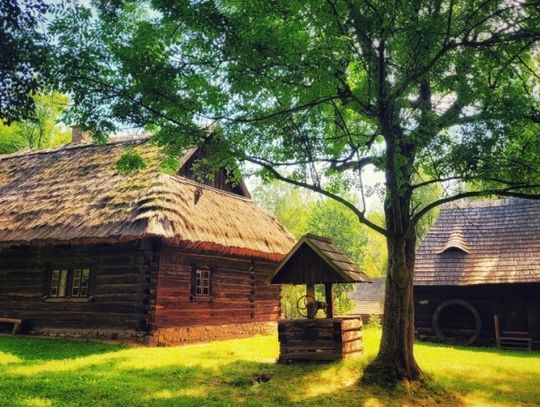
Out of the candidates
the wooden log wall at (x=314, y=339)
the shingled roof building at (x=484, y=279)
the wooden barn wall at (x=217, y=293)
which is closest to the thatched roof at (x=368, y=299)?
the shingled roof building at (x=484, y=279)

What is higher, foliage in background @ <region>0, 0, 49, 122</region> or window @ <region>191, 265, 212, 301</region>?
foliage in background @ <region>0, 0, 49, 122</region>

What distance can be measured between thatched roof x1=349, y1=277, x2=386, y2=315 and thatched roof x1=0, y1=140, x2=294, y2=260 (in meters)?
18.4

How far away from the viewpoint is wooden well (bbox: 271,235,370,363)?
916 centimetres

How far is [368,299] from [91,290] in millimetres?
26777

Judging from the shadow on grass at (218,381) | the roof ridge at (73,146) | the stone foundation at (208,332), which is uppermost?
the roof ridge at (73,146)

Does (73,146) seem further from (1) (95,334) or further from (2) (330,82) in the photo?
(2) (330,82)

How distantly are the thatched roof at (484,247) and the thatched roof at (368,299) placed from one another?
1634 centimetres

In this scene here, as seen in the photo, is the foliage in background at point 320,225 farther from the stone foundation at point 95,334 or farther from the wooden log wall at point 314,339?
the wooden log wall at point 314,339

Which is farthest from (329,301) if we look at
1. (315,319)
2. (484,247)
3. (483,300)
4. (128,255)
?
(484,247)

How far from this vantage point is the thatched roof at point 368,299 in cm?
3397

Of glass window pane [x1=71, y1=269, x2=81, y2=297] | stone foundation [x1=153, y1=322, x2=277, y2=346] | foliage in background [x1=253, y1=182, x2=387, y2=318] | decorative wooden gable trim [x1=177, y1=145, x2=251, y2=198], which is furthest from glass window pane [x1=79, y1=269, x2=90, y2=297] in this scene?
foliage in background [x1=253, y1=182, x2=387, y2=318]

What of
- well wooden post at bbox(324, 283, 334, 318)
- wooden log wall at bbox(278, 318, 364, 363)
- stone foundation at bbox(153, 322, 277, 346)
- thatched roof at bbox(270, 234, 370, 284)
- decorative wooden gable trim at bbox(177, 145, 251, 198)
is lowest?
stone foundation at bbox(153, 322, 277, 346)

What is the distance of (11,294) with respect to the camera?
1396 cm

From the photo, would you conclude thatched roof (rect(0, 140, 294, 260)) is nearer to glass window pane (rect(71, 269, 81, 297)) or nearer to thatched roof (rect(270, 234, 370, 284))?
glass window pane (rect(71, 269, 81, 297))
